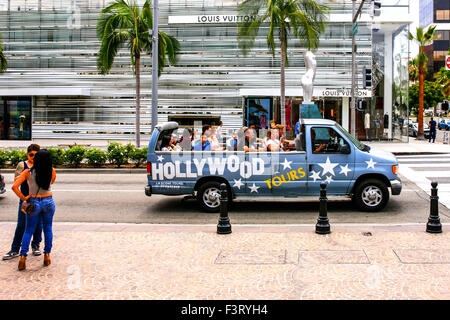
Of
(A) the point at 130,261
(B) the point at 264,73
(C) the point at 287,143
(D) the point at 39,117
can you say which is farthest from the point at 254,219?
(D) the point at 39,117

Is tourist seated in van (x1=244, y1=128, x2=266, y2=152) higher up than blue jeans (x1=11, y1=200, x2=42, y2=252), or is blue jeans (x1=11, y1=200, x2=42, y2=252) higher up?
tourist seated in van (x1=244, y1=128, x2=266, y2=152)

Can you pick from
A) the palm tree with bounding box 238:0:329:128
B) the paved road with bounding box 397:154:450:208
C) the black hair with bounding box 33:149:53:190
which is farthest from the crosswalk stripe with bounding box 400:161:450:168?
the black hair with bounding box 33:149:53:190

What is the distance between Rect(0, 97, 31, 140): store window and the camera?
31.8m

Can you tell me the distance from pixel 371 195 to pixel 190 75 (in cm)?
2149

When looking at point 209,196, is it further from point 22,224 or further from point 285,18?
point 285,18

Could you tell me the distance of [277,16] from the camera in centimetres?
2048

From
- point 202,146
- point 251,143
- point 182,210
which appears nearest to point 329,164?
point 251,143

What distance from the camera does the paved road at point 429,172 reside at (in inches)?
504

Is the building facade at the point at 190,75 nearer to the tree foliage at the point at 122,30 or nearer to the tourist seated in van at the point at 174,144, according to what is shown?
the tree foliage at the point at 122,30

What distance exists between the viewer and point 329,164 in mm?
10148

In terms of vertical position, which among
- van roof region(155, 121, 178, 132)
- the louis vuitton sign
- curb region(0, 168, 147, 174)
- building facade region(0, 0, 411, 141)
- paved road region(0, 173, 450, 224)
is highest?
the louis vuitton sign

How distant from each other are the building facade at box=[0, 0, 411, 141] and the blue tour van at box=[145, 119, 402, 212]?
19.4m

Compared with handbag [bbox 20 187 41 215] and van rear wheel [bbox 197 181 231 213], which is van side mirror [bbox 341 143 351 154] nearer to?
van rear wheel [bbox 197 181 231 213]
